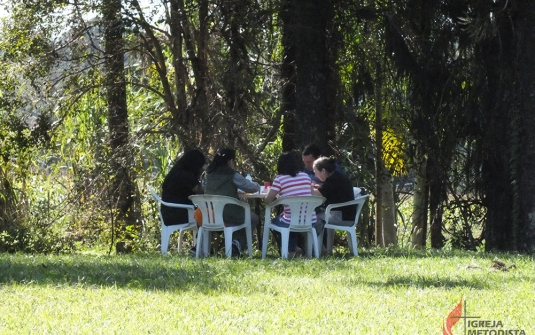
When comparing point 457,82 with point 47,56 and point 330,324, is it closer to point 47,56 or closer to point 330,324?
point 47,56

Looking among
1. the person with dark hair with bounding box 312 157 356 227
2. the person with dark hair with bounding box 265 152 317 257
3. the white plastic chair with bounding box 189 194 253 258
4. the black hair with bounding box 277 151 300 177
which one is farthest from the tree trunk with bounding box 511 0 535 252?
the white plastic chair with bounding box 189 194 253 258

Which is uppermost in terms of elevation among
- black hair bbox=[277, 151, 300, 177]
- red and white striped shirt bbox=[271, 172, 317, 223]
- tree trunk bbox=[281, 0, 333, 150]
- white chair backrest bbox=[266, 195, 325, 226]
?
tree trunk bbox=[281, 0, 333, 150]

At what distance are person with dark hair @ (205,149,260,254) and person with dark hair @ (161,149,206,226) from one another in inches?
18.5

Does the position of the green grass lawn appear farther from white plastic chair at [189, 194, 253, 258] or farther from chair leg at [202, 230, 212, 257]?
chair leg at [202, 230, 212, 257]

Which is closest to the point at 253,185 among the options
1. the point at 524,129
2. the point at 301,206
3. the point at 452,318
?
the point at 301,206

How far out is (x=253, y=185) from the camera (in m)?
11.3

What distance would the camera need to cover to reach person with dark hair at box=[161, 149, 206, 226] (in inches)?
464

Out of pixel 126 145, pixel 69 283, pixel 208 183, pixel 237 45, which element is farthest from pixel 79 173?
pixel 69 283

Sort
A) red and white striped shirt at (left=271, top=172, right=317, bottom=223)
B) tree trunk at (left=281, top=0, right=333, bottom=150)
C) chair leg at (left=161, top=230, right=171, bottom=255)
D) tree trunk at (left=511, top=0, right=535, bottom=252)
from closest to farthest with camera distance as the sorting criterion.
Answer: red and white striped shirt at (left=271, top=172, right=317, bottom=223)
chair leg at (left=161, top=230, right=171, bottom=255)
tree trunk at (left=511, top=0, right=535, bottom=252)
tree trunk at (left=281, top=0, right=333, bottom=150)

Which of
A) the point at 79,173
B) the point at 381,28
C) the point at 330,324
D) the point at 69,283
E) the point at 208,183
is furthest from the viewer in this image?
the point at 79,173

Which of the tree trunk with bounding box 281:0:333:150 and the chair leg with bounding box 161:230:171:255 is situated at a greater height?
the tree trunk with bounding box 281:0:333:150

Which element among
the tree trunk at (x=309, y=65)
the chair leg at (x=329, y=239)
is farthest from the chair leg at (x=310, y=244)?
the tree trunk at (x=309, y=65)

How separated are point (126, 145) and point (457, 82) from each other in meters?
5.80

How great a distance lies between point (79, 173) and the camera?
54.1ft
